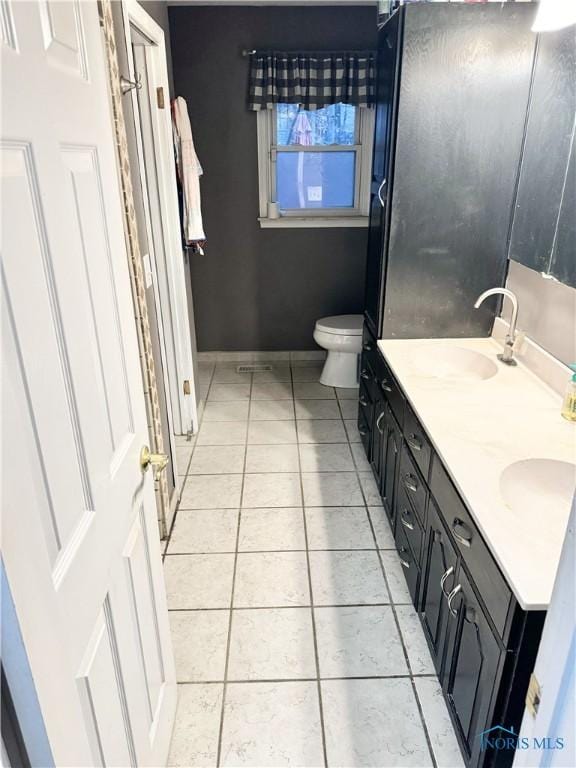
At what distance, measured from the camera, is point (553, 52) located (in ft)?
6.37

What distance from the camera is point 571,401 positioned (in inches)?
70.7

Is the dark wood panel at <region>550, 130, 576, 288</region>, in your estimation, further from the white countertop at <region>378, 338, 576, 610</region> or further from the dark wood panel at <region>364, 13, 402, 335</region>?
the dark wood panel at <region>364, 13, 402, 335</region>

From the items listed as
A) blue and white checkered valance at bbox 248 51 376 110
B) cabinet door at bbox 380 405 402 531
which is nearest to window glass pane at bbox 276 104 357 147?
blue and white checkered valance at bbox 248 51 376 110

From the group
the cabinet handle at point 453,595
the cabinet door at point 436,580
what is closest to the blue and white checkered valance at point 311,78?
the cabinet door at point 436,580

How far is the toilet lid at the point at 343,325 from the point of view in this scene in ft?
12.7

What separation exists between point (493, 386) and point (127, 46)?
1.89 m

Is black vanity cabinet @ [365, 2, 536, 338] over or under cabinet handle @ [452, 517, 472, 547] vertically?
over

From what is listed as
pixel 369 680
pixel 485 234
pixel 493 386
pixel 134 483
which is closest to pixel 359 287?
pixel 485 234

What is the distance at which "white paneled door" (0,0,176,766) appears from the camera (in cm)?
69

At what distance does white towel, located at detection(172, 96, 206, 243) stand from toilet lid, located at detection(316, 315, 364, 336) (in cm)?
119

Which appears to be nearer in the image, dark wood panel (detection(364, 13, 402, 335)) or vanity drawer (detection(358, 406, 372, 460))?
dark wood panel (detection(364, 13, 402, 335))

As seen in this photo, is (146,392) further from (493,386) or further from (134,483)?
(493,386)

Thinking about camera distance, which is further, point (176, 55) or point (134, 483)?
point (176, 55)

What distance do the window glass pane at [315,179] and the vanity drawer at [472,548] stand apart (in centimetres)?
304
